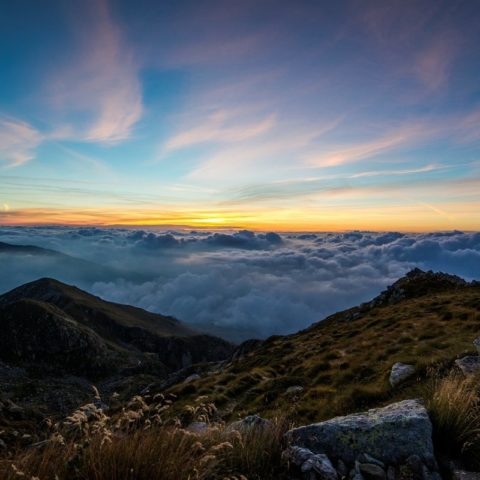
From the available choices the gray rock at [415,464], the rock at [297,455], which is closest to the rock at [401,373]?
the gray rock at [415,464]

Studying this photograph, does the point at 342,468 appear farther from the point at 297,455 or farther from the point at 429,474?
the point at 429,474

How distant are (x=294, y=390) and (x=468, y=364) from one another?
958 cm

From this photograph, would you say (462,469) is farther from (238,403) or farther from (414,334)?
(414,334)

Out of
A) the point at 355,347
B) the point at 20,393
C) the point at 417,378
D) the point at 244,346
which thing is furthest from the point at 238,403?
the point at 20,393

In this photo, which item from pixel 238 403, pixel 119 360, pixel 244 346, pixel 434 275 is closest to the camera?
pixel 238 403

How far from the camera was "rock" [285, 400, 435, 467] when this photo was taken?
6.43 meters

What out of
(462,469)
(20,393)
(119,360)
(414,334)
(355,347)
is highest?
(462,469)

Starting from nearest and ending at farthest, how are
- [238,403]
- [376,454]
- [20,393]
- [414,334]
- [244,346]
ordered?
[376,454]
[238,403]
[414,334]
[244,346]
[20,393]

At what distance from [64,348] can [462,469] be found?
16552 centimetres

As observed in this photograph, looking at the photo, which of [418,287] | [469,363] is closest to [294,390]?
[469,363]

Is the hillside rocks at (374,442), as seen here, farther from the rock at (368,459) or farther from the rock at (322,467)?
the rock at (322,467)

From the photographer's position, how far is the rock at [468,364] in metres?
12.2

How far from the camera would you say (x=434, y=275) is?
2317 inches

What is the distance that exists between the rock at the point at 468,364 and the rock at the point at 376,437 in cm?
647
